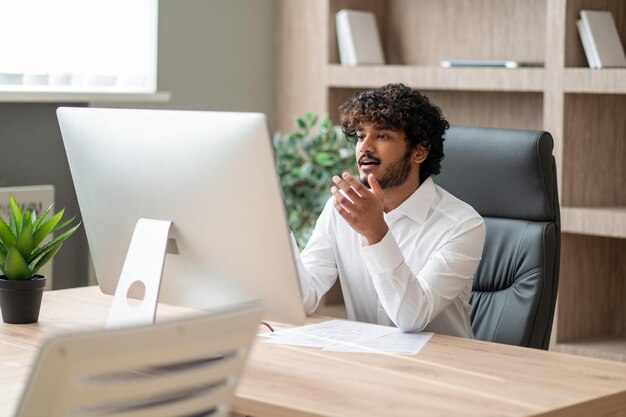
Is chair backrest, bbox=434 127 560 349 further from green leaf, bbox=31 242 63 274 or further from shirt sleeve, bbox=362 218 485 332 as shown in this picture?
green leaf, bbox=31 242 63 274

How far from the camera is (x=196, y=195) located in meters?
1.89

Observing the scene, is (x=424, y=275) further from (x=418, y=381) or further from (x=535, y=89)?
(x=535, y=89)

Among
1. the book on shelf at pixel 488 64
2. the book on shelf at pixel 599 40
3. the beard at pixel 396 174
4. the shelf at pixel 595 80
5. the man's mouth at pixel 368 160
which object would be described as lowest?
the beard at pixel 396 174

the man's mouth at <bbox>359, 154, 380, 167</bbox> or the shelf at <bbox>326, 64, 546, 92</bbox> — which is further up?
the shelf at <bbox>326, 64, 546, 92</bbox>

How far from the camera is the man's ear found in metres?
2.50

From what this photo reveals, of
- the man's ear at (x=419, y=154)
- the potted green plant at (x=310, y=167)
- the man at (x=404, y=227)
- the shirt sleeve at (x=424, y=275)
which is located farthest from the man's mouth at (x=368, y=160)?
the potted green plant at (x=310, y=167)

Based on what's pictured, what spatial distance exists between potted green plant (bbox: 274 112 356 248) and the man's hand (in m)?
1.94

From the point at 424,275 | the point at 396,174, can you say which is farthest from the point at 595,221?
the point at 424,275

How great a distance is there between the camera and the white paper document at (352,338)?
2.05 meters

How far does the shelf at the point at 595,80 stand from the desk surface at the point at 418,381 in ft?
5.54

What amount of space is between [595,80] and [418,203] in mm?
1402

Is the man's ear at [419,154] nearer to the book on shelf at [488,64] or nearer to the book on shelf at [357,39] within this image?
the book on shelf at [488,64]

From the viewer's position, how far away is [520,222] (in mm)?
2535

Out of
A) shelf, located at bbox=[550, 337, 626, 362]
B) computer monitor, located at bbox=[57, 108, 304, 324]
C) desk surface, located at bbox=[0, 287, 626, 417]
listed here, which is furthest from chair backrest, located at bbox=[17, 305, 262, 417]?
shelf, located at bbox=[550, 337, 626, 362]
